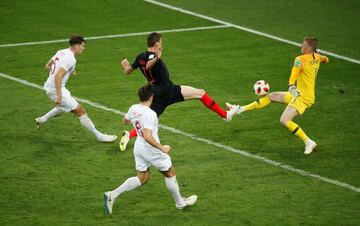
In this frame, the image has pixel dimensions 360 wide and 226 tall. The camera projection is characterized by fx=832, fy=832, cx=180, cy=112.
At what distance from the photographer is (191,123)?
1698cm

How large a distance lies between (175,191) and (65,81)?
413 cm

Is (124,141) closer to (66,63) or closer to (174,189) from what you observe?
(66,63)

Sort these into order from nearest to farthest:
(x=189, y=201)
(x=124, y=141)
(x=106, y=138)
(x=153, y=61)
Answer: (x=189, y=201) < (x=153, y=61) < (x=124, y=141) < (x=106, y=138)

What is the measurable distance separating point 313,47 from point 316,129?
186 cm

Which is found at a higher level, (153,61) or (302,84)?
(153,61)

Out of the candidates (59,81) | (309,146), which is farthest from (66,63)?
(309,146)

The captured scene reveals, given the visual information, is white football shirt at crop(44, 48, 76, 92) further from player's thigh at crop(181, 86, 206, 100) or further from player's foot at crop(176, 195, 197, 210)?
player's foot at crop(176, 195, 197, 210)

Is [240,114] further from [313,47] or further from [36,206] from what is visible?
[36,206]

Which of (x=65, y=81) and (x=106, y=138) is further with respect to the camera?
(x=106, y=138)

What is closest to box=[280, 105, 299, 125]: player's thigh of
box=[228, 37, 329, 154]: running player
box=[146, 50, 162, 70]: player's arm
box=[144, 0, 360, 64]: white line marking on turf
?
box=[228, 37, 329, 154]: running player

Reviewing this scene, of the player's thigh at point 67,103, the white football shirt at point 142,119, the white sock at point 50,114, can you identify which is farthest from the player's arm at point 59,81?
the white football shirt at point 142,119

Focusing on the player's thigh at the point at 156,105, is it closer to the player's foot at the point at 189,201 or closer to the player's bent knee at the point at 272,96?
the player's bent knee at the point at 272,96

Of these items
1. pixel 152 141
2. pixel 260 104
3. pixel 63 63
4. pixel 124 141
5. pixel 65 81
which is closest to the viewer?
pixel 152 141

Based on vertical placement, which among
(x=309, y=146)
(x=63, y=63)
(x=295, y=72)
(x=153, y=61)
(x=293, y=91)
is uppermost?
(x=153, y=61)
